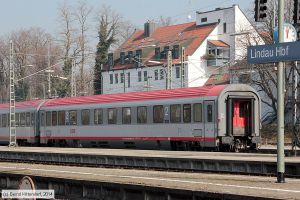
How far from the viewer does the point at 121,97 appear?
34406mm

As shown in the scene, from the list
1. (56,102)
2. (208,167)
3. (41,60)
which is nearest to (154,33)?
(41,60)

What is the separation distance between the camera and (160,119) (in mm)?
31312

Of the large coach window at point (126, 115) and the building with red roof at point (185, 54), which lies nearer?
the large coach window at point (126, 115)

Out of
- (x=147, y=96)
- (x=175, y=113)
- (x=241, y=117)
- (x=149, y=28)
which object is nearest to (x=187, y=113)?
(x=175, y=113)

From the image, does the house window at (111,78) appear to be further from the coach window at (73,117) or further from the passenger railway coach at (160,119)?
the coach window at (73,117)

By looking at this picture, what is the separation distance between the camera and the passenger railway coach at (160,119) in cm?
2862

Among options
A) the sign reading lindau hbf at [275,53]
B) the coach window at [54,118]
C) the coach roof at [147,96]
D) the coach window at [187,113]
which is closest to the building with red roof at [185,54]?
the coach window at [54,118]

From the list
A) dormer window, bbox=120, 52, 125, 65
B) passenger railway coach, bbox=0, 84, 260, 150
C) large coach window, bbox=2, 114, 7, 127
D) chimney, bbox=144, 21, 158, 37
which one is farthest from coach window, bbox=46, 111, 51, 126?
chimney, bbox=144, 21, 158, 37

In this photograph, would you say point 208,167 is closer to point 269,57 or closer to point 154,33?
point 269,57

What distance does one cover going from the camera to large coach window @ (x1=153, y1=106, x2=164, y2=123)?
31.2 meters

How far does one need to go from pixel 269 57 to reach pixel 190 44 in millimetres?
68597

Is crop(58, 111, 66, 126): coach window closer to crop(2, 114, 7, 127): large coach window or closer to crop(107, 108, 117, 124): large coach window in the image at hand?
crop(107, 108, 117, 124): large coach window

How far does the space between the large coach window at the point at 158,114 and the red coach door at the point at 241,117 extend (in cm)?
396

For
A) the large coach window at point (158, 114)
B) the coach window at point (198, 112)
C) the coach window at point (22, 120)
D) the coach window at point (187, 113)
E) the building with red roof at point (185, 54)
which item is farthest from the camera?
the building with red roof at point (185, 54)
